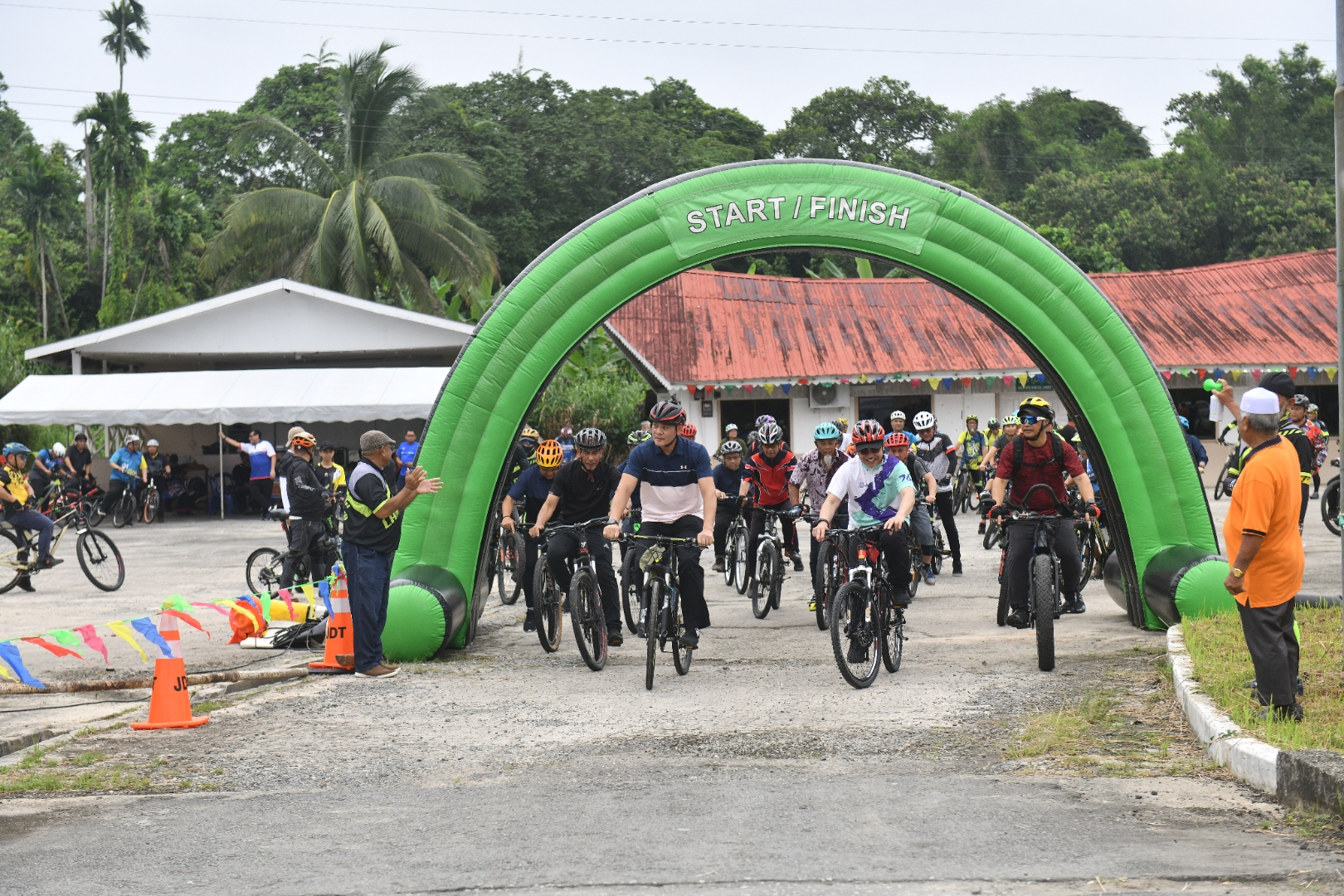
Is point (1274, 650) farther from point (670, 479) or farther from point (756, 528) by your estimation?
point (756, 528)

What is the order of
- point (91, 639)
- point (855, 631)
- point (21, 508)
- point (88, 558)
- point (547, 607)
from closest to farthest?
point (855, 631) → point (91, 639) → point (547, 607) → point (21, 508) → point (88, 558)

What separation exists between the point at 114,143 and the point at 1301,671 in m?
42.2

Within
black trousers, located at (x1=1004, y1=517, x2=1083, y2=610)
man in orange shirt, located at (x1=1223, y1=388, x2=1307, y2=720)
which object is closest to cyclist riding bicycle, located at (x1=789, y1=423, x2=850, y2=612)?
black trousers, located at (x1=1004, y1=517, x2=1083, y2=610)

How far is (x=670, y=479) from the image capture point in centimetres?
1002

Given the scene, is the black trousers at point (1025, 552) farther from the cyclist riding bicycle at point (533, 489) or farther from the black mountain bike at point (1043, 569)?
the cyclist riding bicycle at point (533, 489)

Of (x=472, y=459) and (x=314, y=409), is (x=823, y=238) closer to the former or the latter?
(x=472, y=459)

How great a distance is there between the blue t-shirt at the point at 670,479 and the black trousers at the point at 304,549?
508 centimetres

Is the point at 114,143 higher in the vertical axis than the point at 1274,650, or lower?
higher

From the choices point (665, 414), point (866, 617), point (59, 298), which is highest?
point (59, 298)

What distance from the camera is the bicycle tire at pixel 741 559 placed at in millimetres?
14684

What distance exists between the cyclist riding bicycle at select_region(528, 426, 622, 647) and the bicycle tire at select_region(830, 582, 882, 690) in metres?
2.16

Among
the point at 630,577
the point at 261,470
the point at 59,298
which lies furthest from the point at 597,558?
the point at 59,298

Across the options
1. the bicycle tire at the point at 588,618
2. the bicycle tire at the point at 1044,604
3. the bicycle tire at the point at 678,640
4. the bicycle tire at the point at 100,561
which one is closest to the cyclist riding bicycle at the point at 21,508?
the bicycle tire at the point at 100,561

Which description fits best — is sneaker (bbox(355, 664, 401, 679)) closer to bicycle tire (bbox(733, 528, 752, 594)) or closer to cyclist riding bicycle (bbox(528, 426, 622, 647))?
cyclist riding bicycle (bbox(528, 426, 622, 647))
